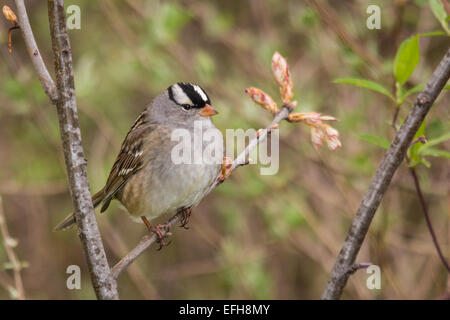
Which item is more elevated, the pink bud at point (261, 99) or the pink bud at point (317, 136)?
the pink bud at point (261, 99)

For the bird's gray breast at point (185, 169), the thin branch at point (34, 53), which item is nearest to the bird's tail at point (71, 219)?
the bird's gray breast at point (185, 169)

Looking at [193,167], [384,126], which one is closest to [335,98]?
[384,126]

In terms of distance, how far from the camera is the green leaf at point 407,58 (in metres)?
1.94

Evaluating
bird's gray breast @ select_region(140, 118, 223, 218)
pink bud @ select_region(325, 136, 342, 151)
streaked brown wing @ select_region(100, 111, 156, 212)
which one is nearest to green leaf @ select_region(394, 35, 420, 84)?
pink bud @ select_region(325, 136, 342, 151)

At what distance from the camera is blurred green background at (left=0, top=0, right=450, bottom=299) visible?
138 inches

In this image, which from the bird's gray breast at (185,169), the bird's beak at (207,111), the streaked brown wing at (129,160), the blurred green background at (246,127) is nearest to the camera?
the bird's gray breast at (185,169)

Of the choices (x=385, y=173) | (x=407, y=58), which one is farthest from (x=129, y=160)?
(x=385, y=173)

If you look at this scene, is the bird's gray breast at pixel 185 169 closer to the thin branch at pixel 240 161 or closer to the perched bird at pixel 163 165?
the perched bird at pixel 163 165

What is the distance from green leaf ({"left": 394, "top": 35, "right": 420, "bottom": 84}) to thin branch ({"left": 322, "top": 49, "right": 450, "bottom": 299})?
0.39 metres

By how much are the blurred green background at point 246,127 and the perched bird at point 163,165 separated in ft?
1.22

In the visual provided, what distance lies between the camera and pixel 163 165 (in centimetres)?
281

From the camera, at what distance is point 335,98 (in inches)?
179
